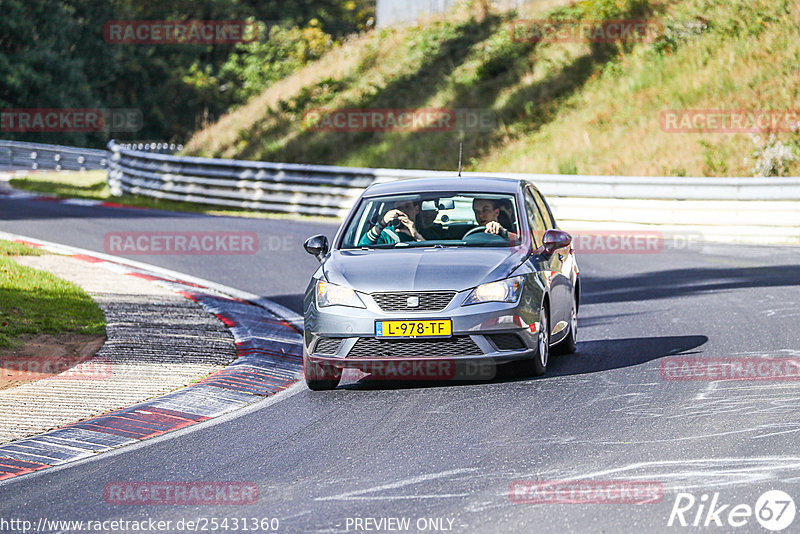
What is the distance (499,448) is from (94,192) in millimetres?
30703

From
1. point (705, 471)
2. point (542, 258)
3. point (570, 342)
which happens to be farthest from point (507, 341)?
point (705, 471)

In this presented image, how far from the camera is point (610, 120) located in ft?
101

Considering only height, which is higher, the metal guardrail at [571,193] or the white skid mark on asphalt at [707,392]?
the metal guardrail at [571,193]

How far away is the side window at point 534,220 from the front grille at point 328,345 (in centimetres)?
202

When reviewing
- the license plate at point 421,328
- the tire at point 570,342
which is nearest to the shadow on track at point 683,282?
the tire at point 570,342

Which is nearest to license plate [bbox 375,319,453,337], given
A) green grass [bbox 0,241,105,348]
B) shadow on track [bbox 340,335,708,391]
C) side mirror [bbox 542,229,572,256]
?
shadow on track [bbox 340,335,708,391]

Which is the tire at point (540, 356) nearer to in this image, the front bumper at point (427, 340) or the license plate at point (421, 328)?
the front bumper at point (427, 340)

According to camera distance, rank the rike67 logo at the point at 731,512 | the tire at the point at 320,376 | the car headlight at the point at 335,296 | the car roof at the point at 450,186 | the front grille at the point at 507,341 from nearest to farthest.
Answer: the rike67 logo at the point at 731,512, the front grille at the point at 507,341, the car headlight at the point at 335,296, the tire at the point at 320,376, the car roof at the point at 450,186

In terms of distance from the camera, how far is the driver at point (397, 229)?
10438 mm

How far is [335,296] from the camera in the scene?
9.59 m

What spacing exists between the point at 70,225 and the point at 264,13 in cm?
4643

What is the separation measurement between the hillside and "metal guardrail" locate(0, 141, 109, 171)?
6.90 m

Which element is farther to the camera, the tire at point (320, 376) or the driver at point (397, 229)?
the driver at point (397, 229)

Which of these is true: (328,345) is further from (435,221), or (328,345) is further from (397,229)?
(435,221)
